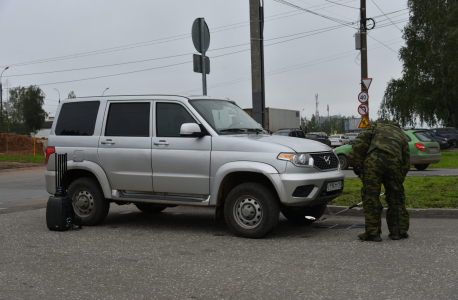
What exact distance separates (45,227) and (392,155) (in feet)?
17.0

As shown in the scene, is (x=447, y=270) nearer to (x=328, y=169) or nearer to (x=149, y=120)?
(x=328, y=169)

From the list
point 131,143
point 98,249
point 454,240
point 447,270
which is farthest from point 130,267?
point 454,240

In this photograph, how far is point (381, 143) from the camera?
633 centimetres

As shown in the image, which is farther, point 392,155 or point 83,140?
point 83,140

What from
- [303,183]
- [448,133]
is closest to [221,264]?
[303,183]

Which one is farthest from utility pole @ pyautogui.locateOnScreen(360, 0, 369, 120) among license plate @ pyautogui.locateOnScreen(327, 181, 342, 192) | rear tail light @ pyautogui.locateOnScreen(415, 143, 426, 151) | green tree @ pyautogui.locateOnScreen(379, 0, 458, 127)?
green tree @ pyautogui.locateOnScreen(379, 0, 458, 127)

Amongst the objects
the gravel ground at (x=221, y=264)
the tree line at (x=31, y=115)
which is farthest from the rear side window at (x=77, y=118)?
the tree line at (x=31, y=115)

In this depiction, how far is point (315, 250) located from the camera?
19.5 feet

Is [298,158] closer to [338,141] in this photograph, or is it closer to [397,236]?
[397,236]

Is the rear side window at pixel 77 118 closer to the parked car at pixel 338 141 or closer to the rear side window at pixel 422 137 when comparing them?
the rear side window at pixel 422 137

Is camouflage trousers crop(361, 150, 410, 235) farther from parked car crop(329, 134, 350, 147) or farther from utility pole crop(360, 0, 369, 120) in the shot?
parked car crop(329, 134, 350, 147)

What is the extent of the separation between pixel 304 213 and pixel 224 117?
1860mm

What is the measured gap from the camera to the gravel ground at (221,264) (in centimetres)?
440

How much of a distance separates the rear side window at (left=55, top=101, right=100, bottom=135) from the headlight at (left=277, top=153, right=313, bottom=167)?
316cm
